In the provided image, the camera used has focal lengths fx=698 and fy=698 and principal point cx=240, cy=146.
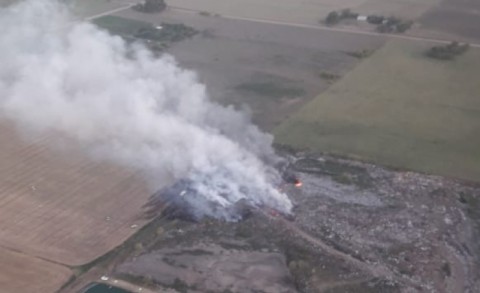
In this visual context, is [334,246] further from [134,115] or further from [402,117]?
[402,117]

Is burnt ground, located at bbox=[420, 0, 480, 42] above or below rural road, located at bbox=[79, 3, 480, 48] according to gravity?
above

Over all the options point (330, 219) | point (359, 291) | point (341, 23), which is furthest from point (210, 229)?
point (341, 23)

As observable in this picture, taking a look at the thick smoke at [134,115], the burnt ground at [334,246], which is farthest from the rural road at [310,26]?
the burnt ground at [334,246]

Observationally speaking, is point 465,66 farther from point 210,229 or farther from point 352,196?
point 210,229

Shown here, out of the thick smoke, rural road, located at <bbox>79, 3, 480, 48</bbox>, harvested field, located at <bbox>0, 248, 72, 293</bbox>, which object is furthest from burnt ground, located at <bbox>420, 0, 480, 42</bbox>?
harvested field, located at <bbox>0, 248, 72, 293</bbox>

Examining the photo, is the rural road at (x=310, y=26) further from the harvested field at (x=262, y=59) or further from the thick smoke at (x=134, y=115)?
the thick smoke at (x=134, y=115)

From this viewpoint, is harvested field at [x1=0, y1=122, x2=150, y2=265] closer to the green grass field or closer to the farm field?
the green grass field
